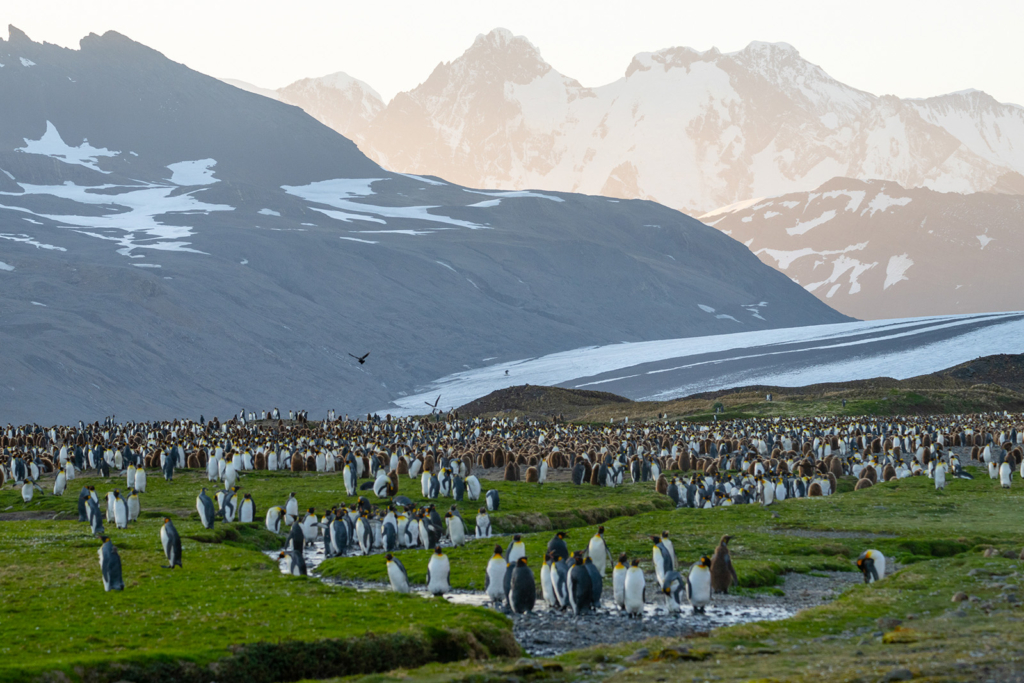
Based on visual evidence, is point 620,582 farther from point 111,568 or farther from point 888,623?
point 111,568

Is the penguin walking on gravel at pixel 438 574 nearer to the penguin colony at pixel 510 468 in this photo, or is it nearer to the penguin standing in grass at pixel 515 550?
the penguin colony at pixel 510 468

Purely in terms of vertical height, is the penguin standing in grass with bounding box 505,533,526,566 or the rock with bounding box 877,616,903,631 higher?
the penguin standing in grass with bounding box 505,533,526,566

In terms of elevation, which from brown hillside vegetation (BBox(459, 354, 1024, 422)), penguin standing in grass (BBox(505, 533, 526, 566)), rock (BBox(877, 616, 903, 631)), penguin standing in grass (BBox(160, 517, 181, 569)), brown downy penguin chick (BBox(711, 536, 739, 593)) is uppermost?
brown hillside vegetation (BBox(459, 354, 1024, 422))

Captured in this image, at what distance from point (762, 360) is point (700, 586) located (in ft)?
315

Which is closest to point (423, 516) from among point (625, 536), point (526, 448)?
point (625, 536)

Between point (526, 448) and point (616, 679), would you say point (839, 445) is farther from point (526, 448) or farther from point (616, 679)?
point (616, 679)

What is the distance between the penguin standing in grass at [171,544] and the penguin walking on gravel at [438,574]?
5058 millimetres

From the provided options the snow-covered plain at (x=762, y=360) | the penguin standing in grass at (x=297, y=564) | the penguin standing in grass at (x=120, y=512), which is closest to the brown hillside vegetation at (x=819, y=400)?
the snow-covered plain at (x=762, y=360)

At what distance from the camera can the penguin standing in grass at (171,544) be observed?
711 inches

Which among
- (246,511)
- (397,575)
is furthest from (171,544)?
(246,511)

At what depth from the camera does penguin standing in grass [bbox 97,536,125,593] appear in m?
15.8

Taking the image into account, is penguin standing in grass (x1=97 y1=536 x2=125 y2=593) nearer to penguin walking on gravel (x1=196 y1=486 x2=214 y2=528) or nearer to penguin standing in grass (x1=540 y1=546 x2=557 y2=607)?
penguin standing in grass (x1=540 y1=546 x2=557 y2=607)

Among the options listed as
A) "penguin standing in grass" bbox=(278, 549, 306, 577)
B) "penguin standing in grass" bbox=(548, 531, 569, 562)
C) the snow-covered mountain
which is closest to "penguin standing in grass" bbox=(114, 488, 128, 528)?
"penguin standing in grass" bbox=(278, 549, 306, 577)

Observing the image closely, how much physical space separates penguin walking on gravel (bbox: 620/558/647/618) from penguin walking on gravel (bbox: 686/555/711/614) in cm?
88
